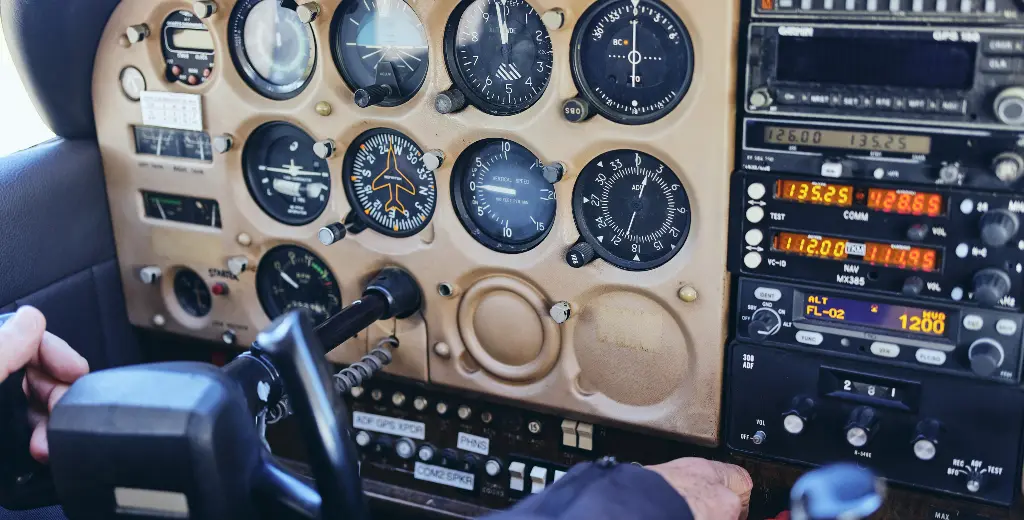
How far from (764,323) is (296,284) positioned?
1377 millimetres

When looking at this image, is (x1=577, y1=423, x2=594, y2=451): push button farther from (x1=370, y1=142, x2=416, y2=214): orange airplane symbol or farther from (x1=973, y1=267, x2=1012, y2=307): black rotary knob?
(x1=973, y1=267, x2=1012, y2=307): black rotary knob

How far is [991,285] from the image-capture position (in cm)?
198

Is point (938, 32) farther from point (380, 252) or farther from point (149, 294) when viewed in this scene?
point (149, 294)

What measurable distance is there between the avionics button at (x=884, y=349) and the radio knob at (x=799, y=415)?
20 centimetres

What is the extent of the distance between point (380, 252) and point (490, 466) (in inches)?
26.3

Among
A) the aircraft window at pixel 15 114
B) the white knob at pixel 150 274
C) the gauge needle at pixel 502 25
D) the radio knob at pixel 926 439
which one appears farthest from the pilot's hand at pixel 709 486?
the aircraft window at pixel 15 114

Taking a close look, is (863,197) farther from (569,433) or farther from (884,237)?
(569,433)

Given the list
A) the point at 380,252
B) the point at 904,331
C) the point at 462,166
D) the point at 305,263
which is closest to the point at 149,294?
the point at 305,263

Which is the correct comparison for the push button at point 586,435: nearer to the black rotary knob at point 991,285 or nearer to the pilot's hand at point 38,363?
the black rotary knob at point 991,285

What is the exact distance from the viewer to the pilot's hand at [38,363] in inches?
77.8

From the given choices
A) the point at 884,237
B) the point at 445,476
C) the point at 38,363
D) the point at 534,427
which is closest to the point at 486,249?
the point at 534,427

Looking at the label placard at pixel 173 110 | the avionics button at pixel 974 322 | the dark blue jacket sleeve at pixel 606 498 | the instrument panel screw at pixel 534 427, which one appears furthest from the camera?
the label placard at pixel 173 110

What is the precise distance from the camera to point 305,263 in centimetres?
289

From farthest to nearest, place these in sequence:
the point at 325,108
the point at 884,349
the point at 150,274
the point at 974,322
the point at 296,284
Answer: the point at 150,274 → the point at 296,284 → the point at 325,108 → the point at 884,349 → the point at 974,322
